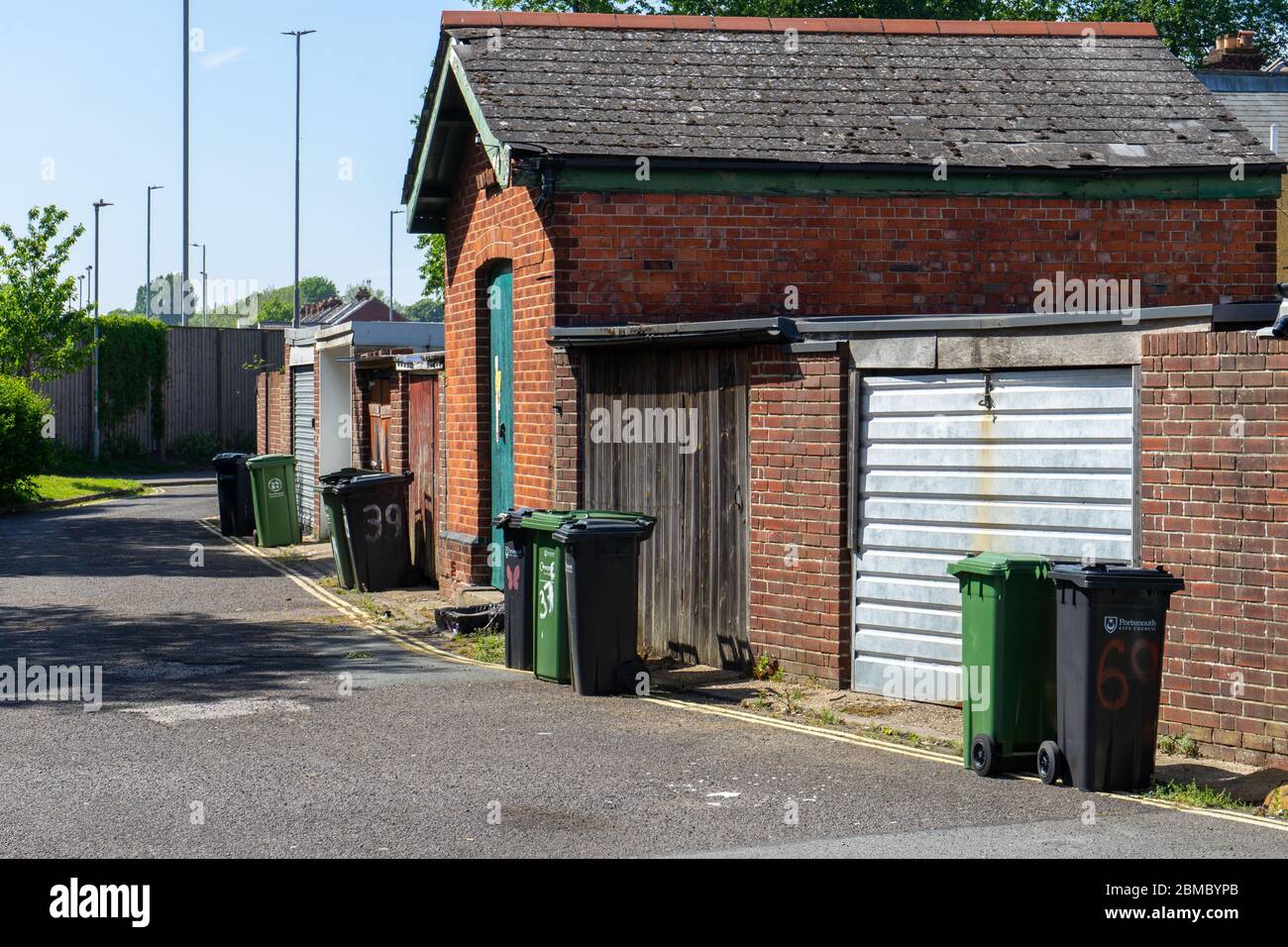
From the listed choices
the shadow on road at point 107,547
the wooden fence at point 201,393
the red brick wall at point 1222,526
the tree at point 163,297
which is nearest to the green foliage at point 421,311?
the tree at point 163,297

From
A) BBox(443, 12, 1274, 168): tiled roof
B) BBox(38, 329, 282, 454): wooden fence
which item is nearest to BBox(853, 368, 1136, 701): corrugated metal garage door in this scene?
BBox(443, 12, 1274, 168): tiled roof

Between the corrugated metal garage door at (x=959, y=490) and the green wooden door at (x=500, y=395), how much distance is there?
204 inches

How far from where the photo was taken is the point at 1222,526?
29.3 ft

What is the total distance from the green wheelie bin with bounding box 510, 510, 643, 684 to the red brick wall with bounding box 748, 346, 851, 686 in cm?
101

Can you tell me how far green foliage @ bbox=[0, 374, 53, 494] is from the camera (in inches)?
1119

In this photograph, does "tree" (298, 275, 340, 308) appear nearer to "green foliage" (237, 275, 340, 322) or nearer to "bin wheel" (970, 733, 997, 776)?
"green foliage" (237, 275, 340, 322)

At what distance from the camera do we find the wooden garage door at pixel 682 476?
1204cm

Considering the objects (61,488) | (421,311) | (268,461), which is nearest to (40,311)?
(61,488)

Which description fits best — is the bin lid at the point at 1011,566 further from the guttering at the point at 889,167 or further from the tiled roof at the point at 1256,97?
the tiled roof at the point at 1256,97

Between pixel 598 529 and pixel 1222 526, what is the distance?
4.21 metres

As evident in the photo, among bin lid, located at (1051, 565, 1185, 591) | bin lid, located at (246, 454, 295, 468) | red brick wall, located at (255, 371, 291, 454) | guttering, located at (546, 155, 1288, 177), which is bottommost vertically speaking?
bin lid, located at (1051, 565, 1185, 591)

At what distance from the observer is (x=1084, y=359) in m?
9.67

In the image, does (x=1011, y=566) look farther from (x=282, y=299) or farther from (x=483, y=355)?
(x=282, y=299)

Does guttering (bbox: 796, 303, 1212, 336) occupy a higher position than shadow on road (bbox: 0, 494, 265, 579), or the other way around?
guttering (bbox: 796, 303, 1212, 336)
